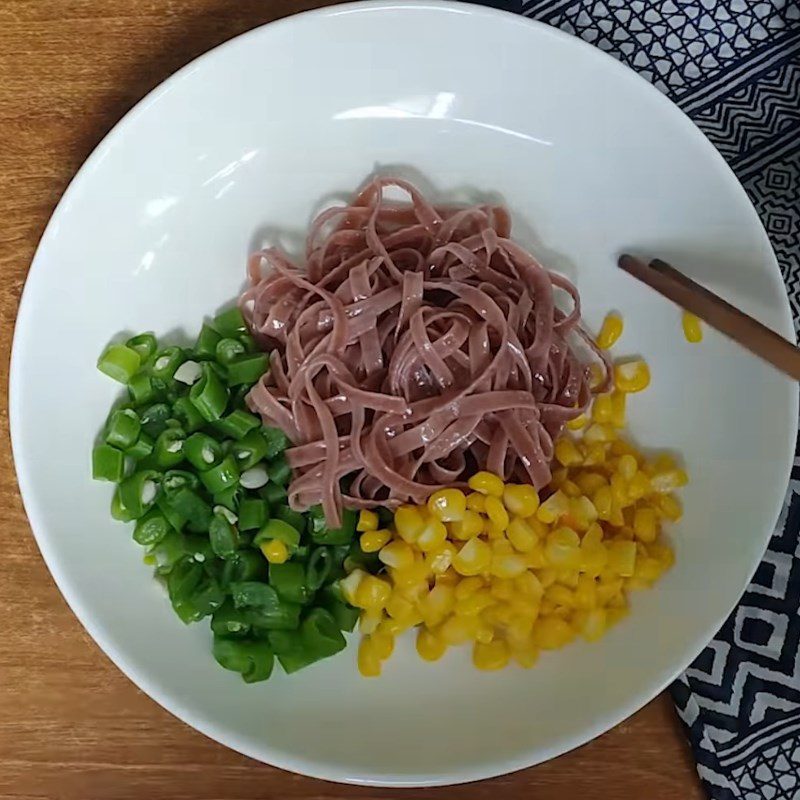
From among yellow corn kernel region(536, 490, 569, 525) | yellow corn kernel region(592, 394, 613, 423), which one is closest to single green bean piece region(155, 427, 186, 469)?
yellow corn kernel region(536, 490, 569, 525)

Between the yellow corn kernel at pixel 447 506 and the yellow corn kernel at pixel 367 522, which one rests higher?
the yellow corn kernel at pixel 447 506

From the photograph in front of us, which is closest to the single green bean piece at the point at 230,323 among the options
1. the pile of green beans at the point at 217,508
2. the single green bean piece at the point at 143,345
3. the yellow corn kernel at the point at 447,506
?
the pile of green beans at the point at 217,508

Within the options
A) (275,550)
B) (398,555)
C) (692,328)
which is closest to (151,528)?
(275,550)

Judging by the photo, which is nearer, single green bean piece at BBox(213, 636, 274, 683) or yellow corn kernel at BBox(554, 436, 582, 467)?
single green bean piece at BBox(213, 636, 274, 683)

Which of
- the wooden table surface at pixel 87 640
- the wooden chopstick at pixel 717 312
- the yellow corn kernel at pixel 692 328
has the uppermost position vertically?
the wooden chopstick at pixel 717 312

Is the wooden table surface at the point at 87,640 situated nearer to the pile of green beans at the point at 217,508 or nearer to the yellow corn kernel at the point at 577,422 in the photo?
the pile of green beans at the point at 217,508

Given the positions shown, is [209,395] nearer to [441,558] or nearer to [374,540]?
[374,540]

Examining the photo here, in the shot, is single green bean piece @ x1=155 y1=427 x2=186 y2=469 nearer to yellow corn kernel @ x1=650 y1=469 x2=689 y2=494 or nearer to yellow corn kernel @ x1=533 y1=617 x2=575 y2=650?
yellow corn kernel @ x1=533 y1=617 x2=575 y2=650
